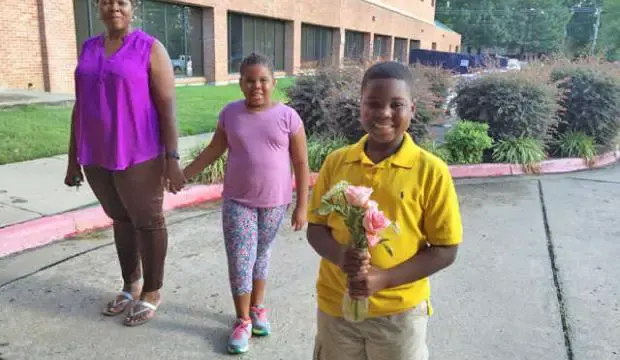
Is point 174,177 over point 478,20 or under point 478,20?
under

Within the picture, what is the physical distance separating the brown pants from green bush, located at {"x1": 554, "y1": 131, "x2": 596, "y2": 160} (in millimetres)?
7948

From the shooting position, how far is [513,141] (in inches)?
335

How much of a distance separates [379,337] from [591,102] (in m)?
8.96

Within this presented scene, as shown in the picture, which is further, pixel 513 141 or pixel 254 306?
pixel 513 141

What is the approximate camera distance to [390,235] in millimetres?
1837

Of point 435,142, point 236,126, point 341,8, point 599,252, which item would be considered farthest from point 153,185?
point 341,8

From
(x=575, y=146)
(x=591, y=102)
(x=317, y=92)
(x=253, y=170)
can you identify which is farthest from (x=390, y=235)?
(x=591, y=102)

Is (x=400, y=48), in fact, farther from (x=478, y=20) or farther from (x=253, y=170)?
(x=253, y=170)

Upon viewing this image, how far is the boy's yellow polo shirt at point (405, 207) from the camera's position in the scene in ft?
5.93

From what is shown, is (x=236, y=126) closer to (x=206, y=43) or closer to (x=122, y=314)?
(x=122, y=314)

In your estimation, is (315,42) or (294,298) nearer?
(294,298)

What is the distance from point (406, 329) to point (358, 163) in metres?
0.60

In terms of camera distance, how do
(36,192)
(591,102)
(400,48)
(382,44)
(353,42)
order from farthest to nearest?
(400,48), (382,44), (353,42), (591,102), (36,192)

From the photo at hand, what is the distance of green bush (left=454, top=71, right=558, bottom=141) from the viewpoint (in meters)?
8.45
